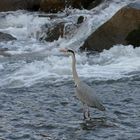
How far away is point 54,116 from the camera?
8.71 metres

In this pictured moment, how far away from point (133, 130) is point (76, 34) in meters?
7.82

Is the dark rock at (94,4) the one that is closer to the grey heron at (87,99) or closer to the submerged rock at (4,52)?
the submerged rock at (4,52)

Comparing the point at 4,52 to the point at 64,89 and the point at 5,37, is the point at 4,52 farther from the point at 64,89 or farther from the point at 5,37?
the point at 64,89

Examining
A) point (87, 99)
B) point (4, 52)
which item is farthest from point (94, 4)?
point (87, 99)

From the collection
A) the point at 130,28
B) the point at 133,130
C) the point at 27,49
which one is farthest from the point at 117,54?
the point at 133,130

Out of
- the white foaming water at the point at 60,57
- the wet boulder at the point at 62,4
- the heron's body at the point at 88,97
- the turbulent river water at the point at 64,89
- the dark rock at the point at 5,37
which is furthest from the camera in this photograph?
the wet boulder at the point at 62,4

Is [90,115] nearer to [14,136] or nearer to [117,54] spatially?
[14,136]

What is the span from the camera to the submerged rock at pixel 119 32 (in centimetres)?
1341

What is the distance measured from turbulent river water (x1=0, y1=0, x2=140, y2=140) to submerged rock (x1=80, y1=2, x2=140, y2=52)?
0.31m

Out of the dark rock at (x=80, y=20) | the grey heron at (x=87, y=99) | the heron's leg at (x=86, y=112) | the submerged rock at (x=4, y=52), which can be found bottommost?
the heron's leg at (x=86, y=112)

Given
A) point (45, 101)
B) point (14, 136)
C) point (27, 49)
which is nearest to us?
point (14, 136)

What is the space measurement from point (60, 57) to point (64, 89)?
3068mm

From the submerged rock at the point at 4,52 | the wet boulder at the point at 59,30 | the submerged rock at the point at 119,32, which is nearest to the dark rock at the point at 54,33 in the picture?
the wet boulder at the point at 59,30

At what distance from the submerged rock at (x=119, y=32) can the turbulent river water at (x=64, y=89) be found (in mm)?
306
